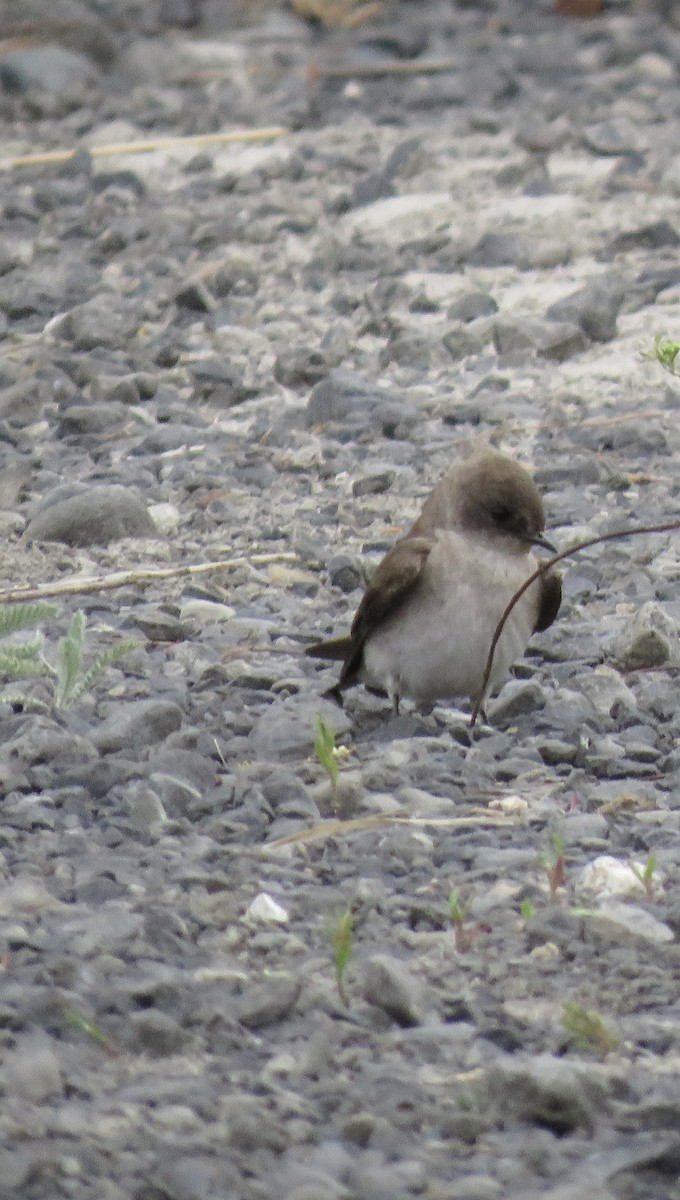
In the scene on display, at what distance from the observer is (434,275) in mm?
8930

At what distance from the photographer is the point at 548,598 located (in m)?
5.39

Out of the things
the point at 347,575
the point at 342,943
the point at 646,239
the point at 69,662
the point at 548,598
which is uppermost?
the point at 342,943

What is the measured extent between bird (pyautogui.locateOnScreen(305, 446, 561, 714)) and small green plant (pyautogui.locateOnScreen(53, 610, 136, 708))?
0.66 metres

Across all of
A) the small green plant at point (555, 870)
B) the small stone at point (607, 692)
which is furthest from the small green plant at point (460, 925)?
the small stone at point (607, 692)

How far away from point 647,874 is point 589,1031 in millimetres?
588

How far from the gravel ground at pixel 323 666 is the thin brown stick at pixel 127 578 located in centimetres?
3

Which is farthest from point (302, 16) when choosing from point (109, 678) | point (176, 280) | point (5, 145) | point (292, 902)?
point (292, 902)

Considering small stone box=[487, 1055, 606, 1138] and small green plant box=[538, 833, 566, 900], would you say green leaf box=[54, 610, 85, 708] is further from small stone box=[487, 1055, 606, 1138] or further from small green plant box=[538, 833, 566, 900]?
small stone box=[487, 1055, 606, 1138]

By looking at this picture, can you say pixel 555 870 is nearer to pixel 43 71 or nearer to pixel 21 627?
pixel 21 627

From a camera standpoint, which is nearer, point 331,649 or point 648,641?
point 648,641

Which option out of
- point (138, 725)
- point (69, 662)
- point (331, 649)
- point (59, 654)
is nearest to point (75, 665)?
point (69, 662)

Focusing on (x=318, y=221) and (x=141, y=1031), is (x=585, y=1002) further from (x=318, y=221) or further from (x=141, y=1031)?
(x=318, y=221)

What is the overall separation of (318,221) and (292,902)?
6.28 meters

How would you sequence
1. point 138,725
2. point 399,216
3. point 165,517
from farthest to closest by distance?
point 399,216
point 165,517
point 138,725
